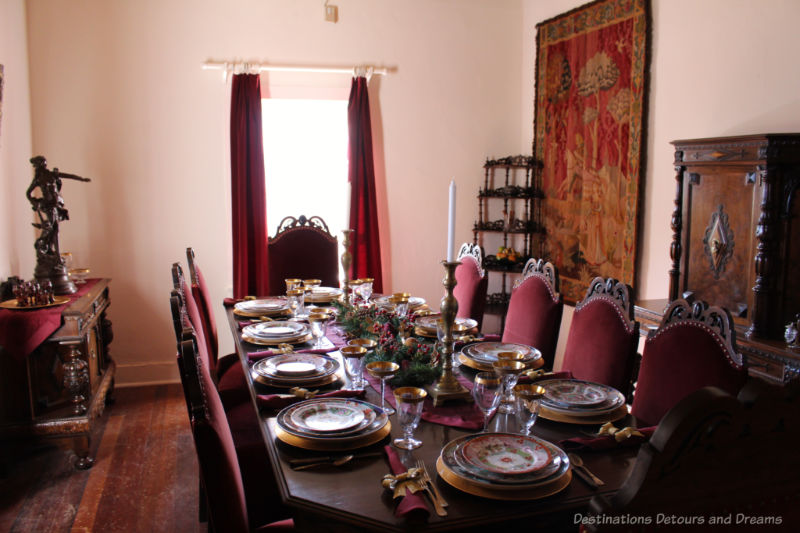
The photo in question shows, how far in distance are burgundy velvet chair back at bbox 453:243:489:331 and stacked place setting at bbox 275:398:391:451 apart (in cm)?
156

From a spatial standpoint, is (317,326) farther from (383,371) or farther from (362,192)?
(362,192)

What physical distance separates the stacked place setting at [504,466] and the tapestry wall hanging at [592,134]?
2.58 meters

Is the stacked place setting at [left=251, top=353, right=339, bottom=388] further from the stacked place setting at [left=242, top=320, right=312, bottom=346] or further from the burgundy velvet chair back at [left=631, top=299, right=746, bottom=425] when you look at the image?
the burgundy velvet chair back at [left=631, top=299, right=746, bottom=425]

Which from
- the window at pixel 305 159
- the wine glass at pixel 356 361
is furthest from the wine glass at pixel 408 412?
the window at pixel 305 159

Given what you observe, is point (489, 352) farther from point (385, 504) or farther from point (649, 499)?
point (649, 499)

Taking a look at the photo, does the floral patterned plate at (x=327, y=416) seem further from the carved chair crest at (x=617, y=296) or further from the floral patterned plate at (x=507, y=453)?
the carved chair crest at (x=617, y=296)

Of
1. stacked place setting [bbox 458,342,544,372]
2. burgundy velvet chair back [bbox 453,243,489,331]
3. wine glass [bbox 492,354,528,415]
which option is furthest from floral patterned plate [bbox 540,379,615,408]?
burgundy velvet chair back [bbox 453,243,489,331]

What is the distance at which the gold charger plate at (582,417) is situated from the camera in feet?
5.67

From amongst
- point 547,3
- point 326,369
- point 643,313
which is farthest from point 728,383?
point 547,3

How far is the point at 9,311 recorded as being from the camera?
3053 millimetres

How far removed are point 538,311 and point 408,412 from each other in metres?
1.36

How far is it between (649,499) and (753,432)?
196mm

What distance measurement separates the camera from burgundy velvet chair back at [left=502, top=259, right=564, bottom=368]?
269 cm

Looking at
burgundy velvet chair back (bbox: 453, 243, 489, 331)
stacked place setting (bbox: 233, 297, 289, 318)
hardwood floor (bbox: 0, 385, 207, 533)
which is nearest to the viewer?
hardwood floor (bbox: 0, 385, 207, 533)
